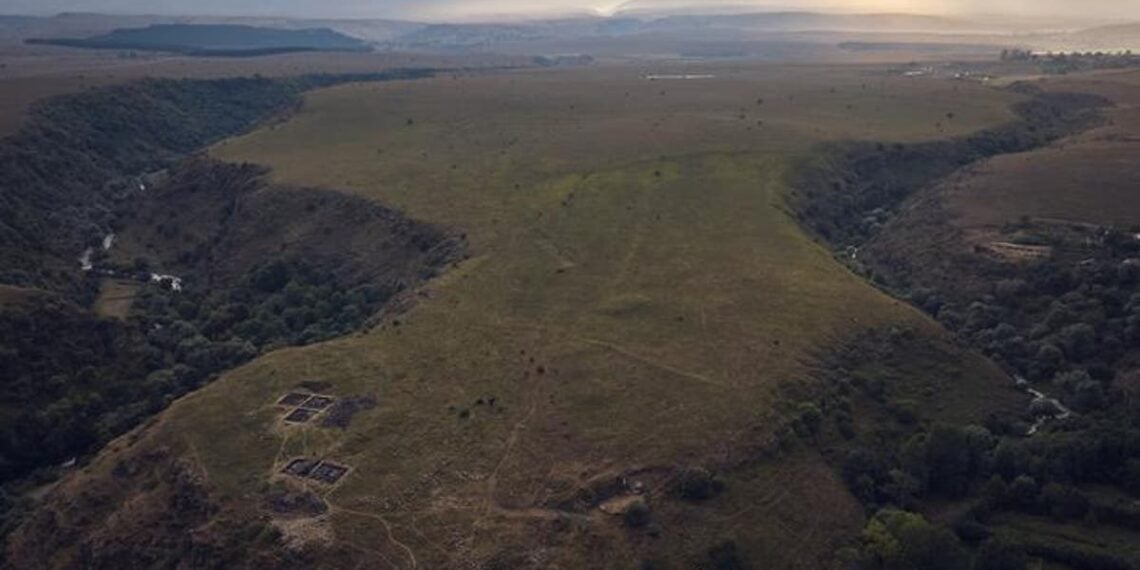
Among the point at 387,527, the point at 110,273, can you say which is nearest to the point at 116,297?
the point at 110,273

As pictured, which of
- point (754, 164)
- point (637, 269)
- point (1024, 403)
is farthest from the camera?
point (754, 164)

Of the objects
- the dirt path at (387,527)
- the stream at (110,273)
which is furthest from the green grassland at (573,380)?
the stream at (110,273)

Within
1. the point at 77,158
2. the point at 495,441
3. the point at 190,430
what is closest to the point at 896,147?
the point at 495,441

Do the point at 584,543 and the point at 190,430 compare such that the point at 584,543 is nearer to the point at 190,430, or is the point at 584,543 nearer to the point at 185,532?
the point at 185,532

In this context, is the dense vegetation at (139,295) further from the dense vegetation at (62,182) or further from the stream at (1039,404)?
the stream at (1039,404)

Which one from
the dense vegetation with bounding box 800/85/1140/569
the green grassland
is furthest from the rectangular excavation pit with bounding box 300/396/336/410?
the dense vegetation with bounding box 800/85/1140/569
